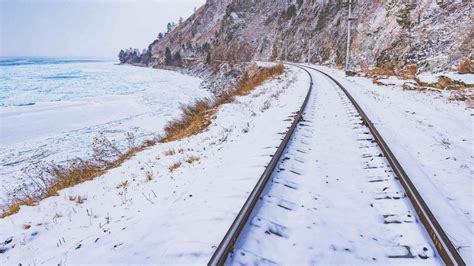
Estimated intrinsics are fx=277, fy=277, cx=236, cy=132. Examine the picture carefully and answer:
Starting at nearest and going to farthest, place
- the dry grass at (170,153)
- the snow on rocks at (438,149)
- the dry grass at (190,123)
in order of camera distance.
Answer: the snow on rocks at (438,149) → the dry grass at (170,153) → the dry grass at (190,123)

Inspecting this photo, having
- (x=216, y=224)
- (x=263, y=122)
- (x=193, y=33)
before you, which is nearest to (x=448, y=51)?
(x=263, y=122)

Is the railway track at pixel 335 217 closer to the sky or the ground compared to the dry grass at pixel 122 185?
closer to the sky

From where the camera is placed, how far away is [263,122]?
8.20 m

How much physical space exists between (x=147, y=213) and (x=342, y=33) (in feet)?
141

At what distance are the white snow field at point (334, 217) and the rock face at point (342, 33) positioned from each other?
53.9 feet

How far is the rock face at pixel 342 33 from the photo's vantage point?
754 inches

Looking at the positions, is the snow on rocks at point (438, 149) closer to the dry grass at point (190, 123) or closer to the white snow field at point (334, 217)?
the white snow field at point (334, 217)

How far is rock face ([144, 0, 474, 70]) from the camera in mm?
19156

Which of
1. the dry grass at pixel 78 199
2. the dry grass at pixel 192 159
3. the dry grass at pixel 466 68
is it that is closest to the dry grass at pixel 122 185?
the dry grass at pixel 78 199

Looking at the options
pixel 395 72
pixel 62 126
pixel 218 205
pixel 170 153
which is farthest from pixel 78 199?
pixel 395 72

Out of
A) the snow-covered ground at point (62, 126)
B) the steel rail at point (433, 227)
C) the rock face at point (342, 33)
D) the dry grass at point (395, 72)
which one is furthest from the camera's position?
the rock face at point (342, 33)

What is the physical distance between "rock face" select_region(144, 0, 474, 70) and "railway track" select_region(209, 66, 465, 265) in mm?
16374

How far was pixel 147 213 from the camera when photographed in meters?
3.62

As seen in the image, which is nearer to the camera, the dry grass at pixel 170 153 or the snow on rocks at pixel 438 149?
the snow on rocks at pixel 438 149
